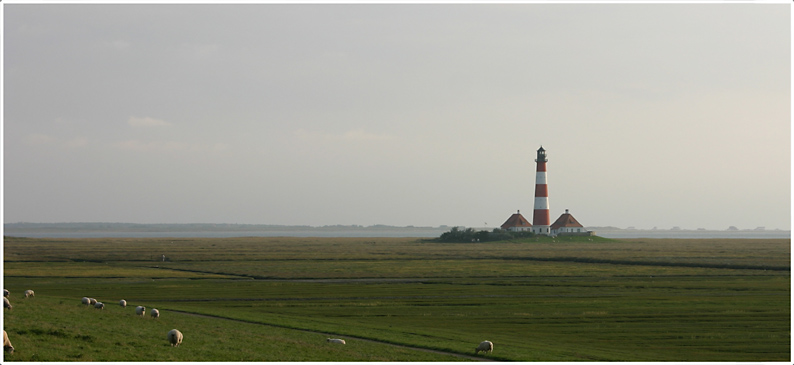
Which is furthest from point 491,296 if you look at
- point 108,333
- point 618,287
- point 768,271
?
point 768,271

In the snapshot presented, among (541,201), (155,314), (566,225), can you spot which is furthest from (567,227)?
(155,314)

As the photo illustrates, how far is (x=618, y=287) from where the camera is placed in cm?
6103

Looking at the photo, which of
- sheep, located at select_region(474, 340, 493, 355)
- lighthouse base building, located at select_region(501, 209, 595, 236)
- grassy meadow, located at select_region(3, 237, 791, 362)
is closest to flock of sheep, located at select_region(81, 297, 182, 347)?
grassy meadow, located at select_region(3, 237, 791, 362)

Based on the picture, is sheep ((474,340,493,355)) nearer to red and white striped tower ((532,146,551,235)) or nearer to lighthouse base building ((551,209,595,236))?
red and white striped tower ((532,146,551,235))

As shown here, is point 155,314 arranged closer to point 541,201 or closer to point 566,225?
point 541,201

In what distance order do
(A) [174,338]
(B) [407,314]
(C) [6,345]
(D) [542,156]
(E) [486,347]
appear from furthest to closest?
(D) [542,156]
(B) [407,314]
(E) [486,347]
(A) [174,338]
(C) [6,345]

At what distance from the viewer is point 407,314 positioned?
144 feet

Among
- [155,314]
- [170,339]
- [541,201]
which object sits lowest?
[155,314]

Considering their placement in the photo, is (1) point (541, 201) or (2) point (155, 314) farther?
(1) point (541, 201)

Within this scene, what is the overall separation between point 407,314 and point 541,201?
5033 inches

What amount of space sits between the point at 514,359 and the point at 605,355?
15.1 feet

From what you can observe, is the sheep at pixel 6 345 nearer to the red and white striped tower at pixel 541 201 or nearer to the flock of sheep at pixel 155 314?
the flock of sheep at pixel 155 314

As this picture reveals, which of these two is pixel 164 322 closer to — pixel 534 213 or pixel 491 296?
pixel 491 296

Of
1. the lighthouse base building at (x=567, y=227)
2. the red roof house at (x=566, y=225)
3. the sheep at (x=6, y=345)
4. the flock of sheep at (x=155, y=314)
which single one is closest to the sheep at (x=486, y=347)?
the flock of sheep at (x=155, y=314)
